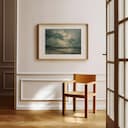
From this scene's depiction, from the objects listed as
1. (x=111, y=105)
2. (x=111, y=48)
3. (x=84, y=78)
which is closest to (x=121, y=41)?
(x=111, y=48)

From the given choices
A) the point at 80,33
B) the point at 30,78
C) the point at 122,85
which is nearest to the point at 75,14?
the point at 80,33

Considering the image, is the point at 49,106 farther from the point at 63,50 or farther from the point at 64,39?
the point at 64,39

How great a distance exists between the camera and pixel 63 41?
6164 millimetres

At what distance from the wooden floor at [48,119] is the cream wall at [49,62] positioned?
397 mm

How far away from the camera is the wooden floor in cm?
470

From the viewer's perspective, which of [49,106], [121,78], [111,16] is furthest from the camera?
[49,106]

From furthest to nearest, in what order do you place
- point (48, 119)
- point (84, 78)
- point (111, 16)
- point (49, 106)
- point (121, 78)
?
point (49, 106)
point (84, 78)
point (48, 119)
point (111, 16)
point (121, 78)

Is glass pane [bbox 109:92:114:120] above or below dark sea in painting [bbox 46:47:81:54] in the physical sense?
below

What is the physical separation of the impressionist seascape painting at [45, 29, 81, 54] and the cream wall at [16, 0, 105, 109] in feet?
0.64

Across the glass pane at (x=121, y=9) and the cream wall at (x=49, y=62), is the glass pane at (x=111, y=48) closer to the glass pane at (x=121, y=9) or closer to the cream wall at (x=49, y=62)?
the glass pane at (x=121, y=9)

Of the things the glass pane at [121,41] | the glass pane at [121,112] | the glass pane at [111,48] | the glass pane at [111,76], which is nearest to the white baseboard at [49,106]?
the glass pane at [111,76]

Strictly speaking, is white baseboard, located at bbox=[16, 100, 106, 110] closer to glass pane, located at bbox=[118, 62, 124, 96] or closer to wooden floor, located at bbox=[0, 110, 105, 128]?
wooden floor, located at bbox=[0, 110, 105, 128]

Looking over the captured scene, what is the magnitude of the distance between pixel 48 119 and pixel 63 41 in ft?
5.58

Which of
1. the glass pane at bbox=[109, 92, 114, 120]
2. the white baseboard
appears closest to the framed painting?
the white baseboard
